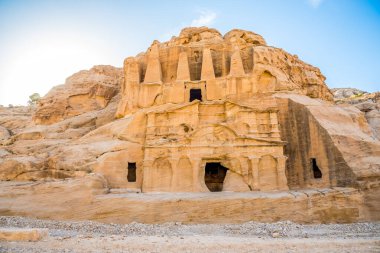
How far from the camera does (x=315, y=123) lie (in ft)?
70.6

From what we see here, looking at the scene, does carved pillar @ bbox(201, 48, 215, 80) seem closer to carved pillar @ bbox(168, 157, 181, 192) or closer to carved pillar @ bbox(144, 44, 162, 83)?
carved pillar @ bbox(144, 44, 162, 83)

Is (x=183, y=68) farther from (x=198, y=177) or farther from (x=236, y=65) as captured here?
(x=198, y=177)

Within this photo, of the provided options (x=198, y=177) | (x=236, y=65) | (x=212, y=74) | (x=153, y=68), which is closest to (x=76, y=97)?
(x=153, y=68)

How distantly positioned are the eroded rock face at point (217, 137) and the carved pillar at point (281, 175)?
7cm

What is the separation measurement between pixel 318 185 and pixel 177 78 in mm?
15238

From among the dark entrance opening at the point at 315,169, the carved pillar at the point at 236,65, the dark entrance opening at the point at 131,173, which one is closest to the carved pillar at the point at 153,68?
the carved pillar at the point at 236,65

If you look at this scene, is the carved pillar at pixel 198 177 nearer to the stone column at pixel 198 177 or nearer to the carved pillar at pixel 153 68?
the stone column at pixel 198 177

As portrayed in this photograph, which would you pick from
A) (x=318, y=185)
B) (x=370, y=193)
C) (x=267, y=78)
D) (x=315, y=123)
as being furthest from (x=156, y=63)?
(x=370, y=193)

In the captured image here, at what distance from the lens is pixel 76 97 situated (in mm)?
33844

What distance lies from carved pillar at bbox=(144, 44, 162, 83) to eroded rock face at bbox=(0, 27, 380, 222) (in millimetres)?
101

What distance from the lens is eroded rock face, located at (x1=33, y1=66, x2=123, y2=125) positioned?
1288 inches

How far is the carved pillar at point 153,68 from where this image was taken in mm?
27844

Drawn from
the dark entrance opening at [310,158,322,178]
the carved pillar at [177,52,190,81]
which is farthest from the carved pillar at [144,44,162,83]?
the dark entrance opening at [310,158,322,178]

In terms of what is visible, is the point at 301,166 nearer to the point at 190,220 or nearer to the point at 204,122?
the point at 204,122
